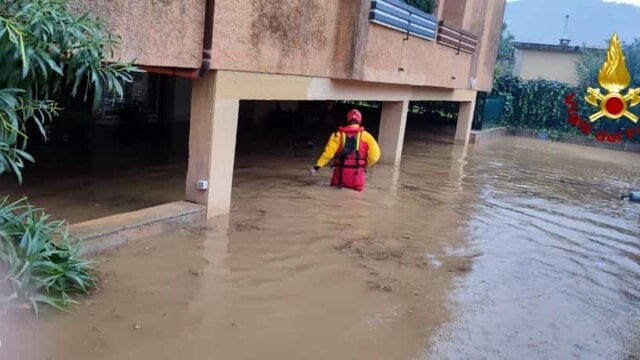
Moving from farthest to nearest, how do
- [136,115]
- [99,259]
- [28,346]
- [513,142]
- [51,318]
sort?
1. [513,142]
2. [136,115]
3. [99,259]
4. [51,318]
5. [28,346]

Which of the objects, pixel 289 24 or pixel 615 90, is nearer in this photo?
pixel 289 24

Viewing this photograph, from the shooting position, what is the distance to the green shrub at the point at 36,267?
13.2ft

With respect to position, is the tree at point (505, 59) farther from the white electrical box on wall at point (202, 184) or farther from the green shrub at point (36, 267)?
the green shrub at point (36, 267)

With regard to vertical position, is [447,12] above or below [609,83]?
above

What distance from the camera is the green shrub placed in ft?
13.2

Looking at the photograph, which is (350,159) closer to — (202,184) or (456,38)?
(202,184)

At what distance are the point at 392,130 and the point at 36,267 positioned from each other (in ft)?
30.5

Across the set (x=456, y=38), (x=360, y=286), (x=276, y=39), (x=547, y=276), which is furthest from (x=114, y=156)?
(x=456, y=38)

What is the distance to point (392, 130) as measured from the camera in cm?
1277

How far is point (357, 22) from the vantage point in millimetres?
8914

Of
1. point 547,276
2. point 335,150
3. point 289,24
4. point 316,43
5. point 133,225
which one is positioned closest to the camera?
point 133,225

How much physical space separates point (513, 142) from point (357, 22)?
14.6 metres

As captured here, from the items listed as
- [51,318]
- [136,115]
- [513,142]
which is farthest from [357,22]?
[513,142]

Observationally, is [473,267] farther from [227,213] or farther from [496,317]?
[227,213]
